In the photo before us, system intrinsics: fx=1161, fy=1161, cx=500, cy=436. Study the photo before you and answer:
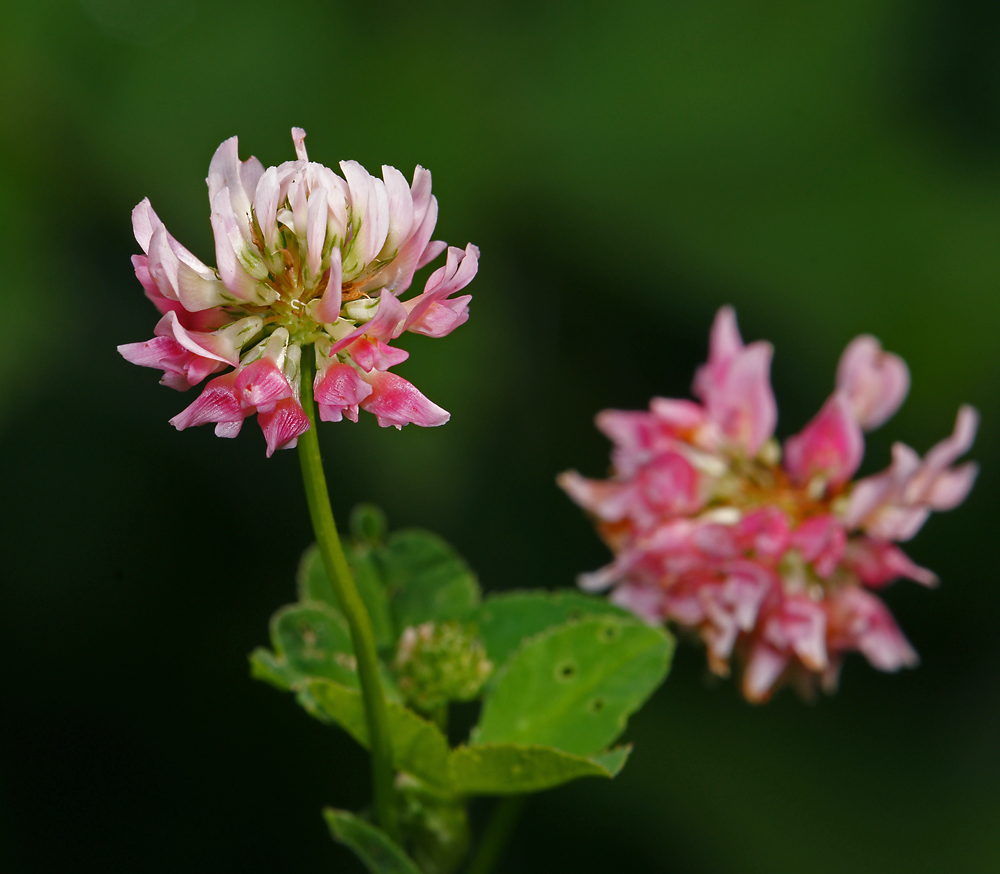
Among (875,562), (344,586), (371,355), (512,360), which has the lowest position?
(512,360)

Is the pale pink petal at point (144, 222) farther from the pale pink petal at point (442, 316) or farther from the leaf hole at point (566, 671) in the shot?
the leaf hole at point (566, 671)

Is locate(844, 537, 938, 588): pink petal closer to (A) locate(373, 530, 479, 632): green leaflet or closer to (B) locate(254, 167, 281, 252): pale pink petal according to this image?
(A) locate(373, 530, 479, 632): green leaflet

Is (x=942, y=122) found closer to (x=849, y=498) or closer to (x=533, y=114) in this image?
(x=533, y=114)

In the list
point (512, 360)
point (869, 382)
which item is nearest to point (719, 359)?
point (869, 382)

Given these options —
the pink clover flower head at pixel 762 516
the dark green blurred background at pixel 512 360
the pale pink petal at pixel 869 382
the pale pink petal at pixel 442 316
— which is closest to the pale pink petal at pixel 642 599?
the pink clover flower head at pixel 762 516

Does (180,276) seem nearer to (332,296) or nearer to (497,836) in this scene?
(332,296)

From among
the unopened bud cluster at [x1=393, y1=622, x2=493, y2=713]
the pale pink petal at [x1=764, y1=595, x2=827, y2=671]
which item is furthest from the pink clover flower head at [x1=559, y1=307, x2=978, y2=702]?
the unopened bud cluster at [x1=393, y1=622, x2=493, y2=713]
